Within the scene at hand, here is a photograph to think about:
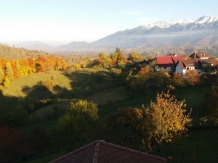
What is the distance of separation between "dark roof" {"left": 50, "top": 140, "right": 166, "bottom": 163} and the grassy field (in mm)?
10645

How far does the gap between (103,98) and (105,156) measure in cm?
5632

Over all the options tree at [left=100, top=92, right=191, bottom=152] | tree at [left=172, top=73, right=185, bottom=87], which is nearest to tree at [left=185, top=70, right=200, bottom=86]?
tree at [left=172, top=73, right=185, bottom=87]

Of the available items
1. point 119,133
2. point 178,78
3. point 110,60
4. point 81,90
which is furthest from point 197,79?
Result: point 110,60

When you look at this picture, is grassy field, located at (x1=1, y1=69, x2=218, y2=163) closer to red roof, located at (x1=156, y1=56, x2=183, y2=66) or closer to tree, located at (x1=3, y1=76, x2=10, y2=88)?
tree, located at (x1=3, y1=76, x2=10, y2=88)

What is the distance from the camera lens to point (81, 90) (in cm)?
8038

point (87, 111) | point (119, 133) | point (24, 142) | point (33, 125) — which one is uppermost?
point (119, 133)

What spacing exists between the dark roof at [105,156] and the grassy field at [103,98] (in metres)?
10.6

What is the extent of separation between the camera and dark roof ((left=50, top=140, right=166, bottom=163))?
13.8m

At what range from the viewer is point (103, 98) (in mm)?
70312

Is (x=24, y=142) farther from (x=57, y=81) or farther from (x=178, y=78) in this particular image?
(x=57, y=81)

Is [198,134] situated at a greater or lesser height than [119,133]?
lesser

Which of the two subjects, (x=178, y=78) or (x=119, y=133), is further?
(x=178, y=78)

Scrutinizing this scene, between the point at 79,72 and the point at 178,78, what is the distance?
46.2m

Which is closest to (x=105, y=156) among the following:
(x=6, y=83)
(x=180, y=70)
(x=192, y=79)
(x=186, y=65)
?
(x=192, y=79)
